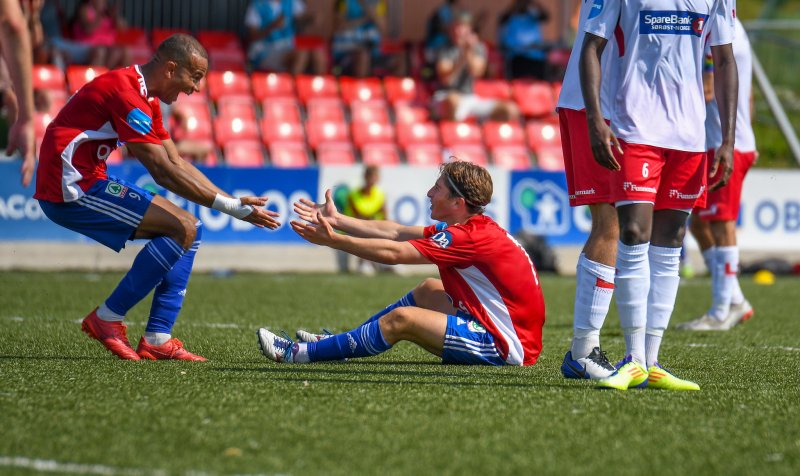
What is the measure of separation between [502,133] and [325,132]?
283 centimetres

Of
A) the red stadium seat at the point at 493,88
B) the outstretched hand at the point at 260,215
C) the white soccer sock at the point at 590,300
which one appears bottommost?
the white soccer sock at the point at 590,300

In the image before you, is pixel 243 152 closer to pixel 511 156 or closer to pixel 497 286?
pixel 511 156

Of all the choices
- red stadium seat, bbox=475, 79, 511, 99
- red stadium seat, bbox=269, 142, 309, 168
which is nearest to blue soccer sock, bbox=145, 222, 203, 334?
red stadium seat, bbox=269, 142, 309, 168

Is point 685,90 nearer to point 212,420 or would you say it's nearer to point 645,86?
point 645,86

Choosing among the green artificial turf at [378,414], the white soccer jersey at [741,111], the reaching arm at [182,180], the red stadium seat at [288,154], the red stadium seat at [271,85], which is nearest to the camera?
the green artificial turf at [378,414]

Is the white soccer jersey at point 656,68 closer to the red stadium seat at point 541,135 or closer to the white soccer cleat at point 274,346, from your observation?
the white soccer cleat at point 274,346

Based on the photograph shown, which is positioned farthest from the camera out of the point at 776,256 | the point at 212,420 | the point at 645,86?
the point at 776,256

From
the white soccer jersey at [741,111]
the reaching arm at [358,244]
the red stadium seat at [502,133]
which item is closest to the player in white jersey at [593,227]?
the reaching arm at [358,244]

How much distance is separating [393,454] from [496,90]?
49.2 ft

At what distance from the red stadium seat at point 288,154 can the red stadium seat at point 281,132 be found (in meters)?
0.14

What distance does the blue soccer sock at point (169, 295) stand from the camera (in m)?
5.87

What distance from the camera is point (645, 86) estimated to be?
197 inches

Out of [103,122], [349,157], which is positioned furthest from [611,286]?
[349,157]

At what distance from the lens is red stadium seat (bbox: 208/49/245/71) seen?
17.0m
